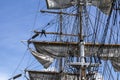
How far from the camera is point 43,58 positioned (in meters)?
44.8

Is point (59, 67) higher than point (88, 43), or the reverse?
point (88, 43)

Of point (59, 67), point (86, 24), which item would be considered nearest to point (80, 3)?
point (86, 24)

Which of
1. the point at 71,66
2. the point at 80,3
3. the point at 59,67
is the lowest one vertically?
the point at 59,67

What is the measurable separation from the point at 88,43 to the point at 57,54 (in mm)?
5744

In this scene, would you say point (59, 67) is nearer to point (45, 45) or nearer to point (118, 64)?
point (45, 45)

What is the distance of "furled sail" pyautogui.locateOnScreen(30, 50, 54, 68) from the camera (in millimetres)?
44656

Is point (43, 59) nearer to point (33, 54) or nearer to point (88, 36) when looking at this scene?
point (33, 54)

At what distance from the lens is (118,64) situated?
3984 centimetres

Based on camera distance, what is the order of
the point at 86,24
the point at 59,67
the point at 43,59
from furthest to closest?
the point at 59,67 < the point at 43,59 < the point at 86,24

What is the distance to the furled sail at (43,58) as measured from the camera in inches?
1758

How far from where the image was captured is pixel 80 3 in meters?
39.5

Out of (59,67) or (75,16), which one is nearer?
(75,16)

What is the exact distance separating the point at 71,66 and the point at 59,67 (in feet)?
55.1

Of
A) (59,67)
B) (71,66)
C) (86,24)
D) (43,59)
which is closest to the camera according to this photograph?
(71,66)
